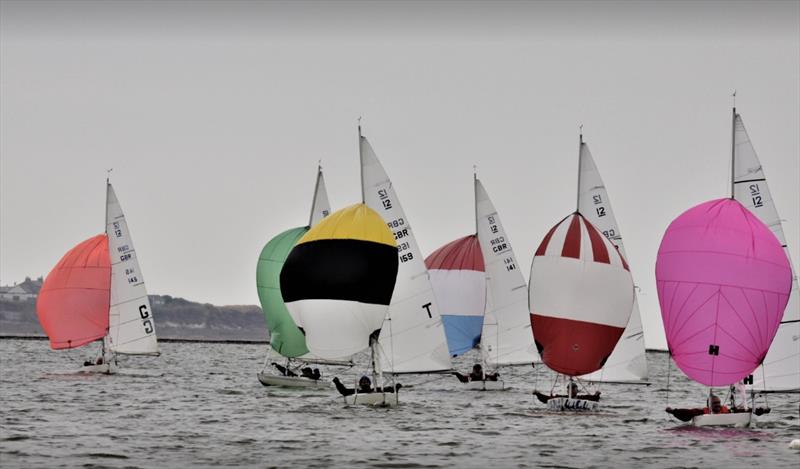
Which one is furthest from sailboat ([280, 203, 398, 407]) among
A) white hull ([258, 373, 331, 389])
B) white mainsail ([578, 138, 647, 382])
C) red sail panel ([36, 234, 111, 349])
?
red sail panel ([36, 234, 111, 349])

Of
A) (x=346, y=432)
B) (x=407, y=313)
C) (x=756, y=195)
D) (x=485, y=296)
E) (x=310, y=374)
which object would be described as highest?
(x=756, y=195)

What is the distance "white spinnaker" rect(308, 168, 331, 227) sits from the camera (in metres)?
63.6

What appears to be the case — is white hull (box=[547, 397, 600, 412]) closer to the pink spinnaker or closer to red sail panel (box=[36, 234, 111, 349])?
the pink spinnaker

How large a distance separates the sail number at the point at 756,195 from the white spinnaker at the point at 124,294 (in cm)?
3592

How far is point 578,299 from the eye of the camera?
4659 centimetres

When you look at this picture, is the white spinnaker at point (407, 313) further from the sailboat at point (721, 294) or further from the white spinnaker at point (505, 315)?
the white spinnaker at point (505, 315)

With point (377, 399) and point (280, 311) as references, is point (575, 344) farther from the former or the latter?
point (280, 311)

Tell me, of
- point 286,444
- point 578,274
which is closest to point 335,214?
point 578,274

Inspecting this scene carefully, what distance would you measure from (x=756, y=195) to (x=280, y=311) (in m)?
23.0

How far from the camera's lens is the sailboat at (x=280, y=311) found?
60906mm

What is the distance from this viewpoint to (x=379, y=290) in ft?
155

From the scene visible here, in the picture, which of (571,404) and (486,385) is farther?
(486,385)

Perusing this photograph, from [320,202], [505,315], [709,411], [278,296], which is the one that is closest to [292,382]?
[278,296]

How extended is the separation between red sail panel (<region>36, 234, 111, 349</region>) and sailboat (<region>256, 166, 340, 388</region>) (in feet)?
45.4
